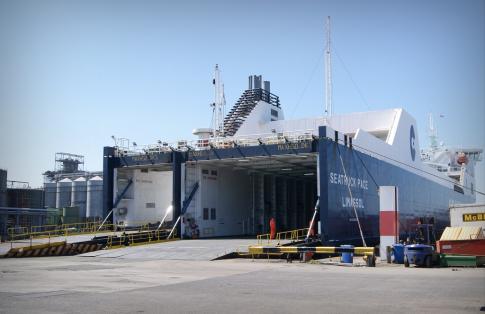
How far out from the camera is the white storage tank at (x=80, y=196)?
2618 inches

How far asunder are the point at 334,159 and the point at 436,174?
3277 centimetres

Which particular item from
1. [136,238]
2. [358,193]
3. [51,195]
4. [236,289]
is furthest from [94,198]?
[236,289]

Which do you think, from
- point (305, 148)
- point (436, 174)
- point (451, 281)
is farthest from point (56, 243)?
point (436, 174)

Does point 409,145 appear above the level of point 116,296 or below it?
above

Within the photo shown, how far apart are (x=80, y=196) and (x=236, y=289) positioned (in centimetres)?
5718

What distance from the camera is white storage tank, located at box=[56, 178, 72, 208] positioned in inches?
2665

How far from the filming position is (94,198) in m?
65.4

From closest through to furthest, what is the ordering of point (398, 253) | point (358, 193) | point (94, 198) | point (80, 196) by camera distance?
1. point (398, 253)
2. point (358, 193)
3. point (94, 198)
4. point (80, 196)

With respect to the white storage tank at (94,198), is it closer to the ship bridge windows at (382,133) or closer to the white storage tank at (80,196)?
the white storage tank at (80,196)

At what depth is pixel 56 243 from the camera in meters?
27.4

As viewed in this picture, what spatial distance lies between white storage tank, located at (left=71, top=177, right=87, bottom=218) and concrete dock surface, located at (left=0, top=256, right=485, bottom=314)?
47754mm

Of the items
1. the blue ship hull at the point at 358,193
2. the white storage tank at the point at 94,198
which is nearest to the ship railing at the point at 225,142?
the blue ship hull at the point at 358,193

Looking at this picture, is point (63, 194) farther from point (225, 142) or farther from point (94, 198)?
point (225, 142)

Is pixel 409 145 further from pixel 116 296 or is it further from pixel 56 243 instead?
pixel 116 296
